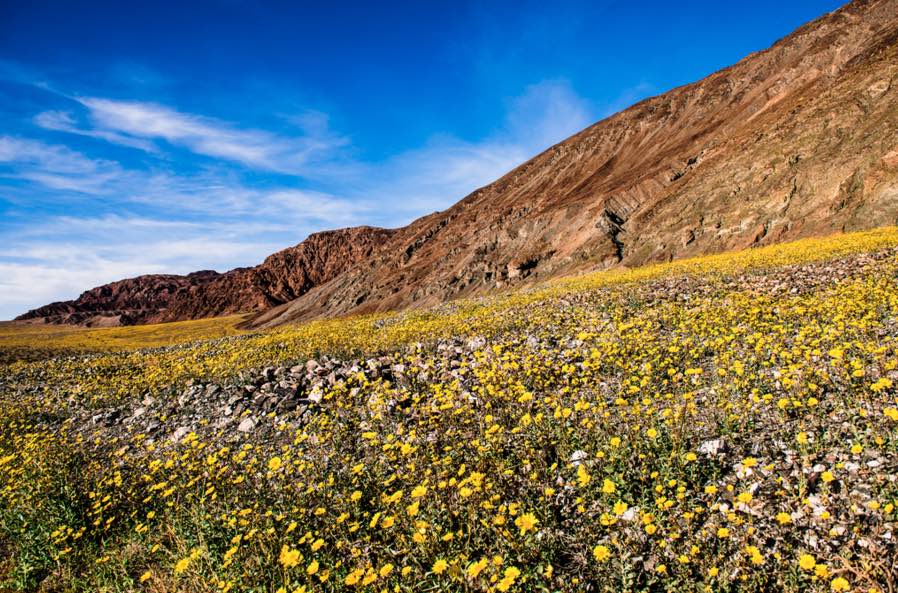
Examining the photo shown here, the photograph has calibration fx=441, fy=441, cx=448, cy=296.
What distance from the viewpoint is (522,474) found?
5344mm

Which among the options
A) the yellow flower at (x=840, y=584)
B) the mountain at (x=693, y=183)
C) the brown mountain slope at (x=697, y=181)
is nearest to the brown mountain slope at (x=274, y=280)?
the mountain at (x=693, y=183)

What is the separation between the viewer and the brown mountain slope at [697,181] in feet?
106

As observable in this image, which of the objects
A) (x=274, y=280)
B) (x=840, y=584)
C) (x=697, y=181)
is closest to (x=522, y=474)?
(x=840, y=584)

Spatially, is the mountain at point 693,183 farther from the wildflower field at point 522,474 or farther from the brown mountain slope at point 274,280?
the brown mountain slope at point 274,280

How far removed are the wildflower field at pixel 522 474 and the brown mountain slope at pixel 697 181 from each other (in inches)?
1099

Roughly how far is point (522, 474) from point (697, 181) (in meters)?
46.8

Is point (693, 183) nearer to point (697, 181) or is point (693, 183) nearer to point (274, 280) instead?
point (697, 181)

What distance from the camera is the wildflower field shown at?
12.1 ft

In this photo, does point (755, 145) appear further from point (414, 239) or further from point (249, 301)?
point (249, 301)

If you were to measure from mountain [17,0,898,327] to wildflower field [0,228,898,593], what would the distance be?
28204mm

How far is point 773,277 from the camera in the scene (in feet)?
48.4

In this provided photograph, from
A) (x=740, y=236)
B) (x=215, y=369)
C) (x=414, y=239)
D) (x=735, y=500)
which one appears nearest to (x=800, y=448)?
(x=735, y=500)

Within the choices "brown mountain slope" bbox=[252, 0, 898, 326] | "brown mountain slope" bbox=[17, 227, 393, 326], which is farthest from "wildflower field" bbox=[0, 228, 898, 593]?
"brown mountain slope" bbox=[17, 227, 393, 326]

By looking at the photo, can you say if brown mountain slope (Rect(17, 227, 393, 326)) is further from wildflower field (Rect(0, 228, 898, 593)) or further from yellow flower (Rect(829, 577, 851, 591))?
yellow flower (Rect(829, 577, 851, 591))
